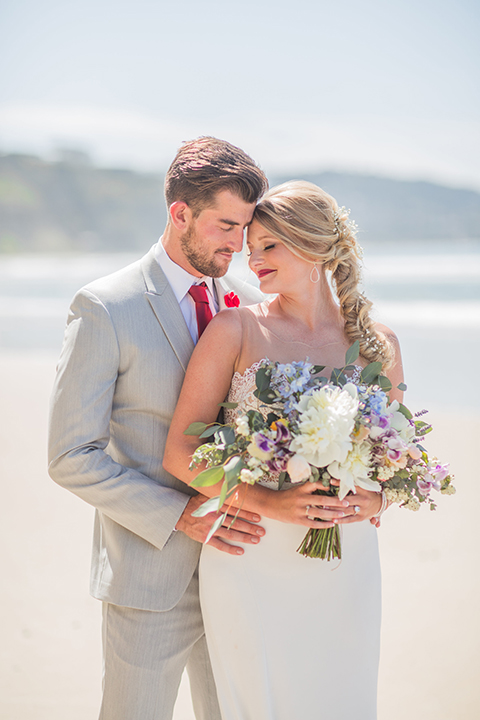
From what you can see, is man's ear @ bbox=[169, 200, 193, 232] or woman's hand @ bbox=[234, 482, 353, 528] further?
man's ear @ bbox=[169, 200, 193, 232]

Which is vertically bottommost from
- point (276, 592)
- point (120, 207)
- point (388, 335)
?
point (120, 207)

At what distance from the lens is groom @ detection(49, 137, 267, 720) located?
2377 mm

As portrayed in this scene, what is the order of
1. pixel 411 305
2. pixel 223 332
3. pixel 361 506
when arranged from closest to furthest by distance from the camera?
1. pixel 361 506
2. pixel 223 332
3. pixel 411 305

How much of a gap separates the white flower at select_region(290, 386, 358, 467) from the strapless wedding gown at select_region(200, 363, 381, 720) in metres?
0.44

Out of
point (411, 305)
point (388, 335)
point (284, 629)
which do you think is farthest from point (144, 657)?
point (411, 305)

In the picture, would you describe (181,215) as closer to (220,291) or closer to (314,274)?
(220,291)

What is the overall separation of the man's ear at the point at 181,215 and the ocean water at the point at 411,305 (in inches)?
162

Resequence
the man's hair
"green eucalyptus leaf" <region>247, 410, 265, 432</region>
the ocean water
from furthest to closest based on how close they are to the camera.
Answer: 1. the ocean water
2. the man's hair
3. "green eucalyptus leaf" <region>247, 410, 265, 432</region>

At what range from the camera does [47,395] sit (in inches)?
373

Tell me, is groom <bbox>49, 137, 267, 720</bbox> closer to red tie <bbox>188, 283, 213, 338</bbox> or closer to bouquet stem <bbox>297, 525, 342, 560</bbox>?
red tie <bbox>188, 283, 213, 338</bbox>

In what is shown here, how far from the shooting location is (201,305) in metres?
2.74

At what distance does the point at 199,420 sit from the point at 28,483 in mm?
4833

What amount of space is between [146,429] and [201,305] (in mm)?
601

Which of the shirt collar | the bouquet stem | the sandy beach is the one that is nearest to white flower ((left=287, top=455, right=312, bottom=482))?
the bouquet stem
